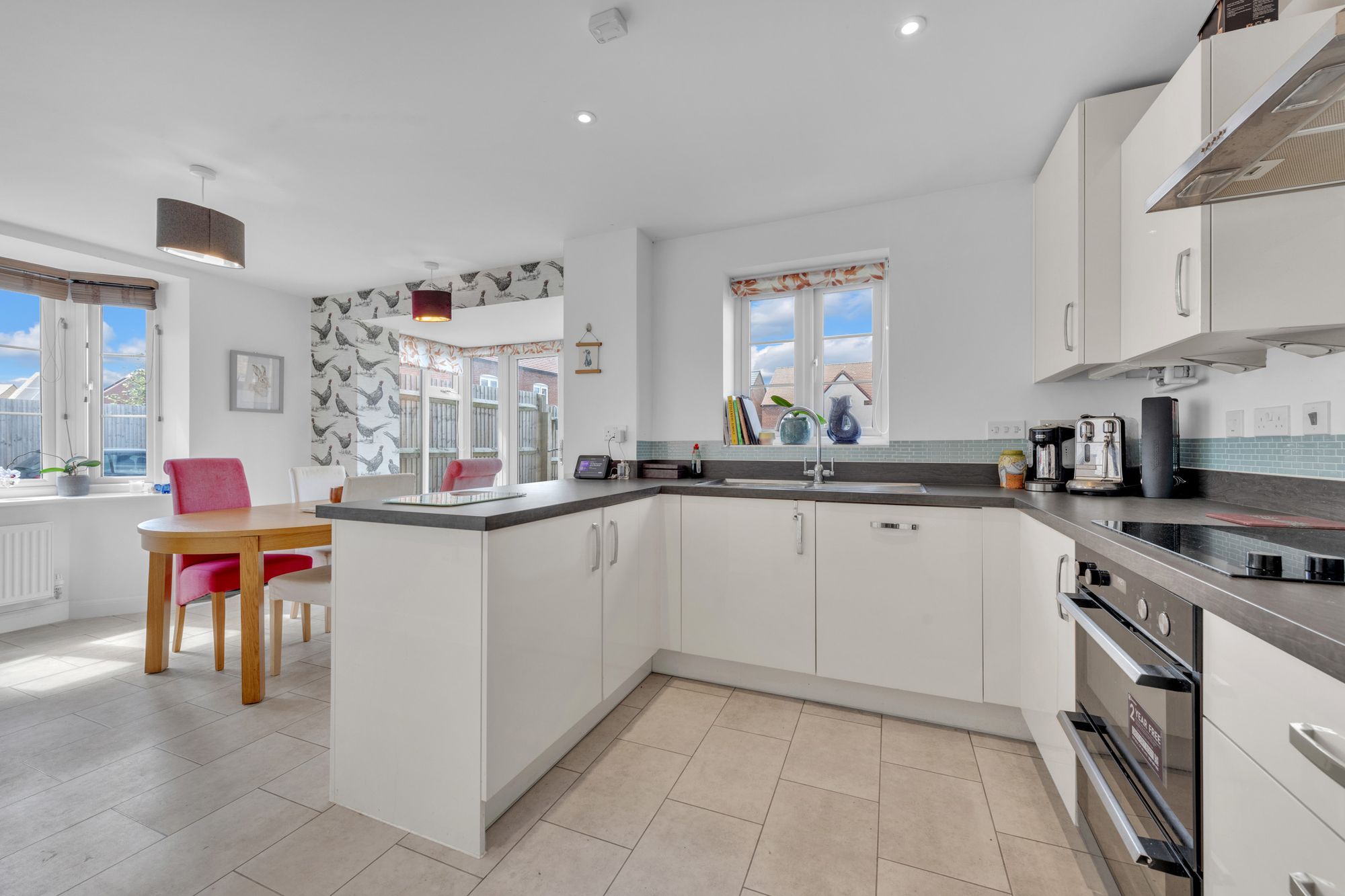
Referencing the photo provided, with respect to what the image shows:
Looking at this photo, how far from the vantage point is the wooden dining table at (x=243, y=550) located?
2.32 meters

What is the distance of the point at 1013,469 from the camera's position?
7.88ft

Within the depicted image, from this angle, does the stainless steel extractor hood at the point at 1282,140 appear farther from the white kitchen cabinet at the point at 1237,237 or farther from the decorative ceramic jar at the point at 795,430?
the decorative ceramic jar at the point at 795,430

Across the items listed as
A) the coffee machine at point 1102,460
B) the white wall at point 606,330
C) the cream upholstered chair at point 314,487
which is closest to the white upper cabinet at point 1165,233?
the coffee machine at point 1102,460

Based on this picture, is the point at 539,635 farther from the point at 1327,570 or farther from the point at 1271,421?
the point at 1271,421

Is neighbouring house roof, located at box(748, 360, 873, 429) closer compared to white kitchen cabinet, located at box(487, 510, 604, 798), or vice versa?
white kitchen cabinet, located at box(487, 510, 604, 798)

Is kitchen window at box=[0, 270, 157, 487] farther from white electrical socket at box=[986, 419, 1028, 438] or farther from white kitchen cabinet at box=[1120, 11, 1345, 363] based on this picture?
white kitchen cabinet at box=[1120, 11, 1345, 363]

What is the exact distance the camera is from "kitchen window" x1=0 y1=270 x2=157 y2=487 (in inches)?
138

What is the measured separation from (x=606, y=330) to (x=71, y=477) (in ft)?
11.7

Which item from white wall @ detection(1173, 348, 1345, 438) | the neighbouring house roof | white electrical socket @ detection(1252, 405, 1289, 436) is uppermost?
the neighbouring house roof

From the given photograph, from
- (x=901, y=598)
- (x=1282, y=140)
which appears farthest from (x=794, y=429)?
(x=1282, y=140)

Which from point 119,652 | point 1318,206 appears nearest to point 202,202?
point 119,652

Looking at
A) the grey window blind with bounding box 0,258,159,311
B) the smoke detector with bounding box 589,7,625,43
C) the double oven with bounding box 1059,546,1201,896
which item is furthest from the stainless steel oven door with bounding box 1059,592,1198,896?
the grey window blind with bounding box 0,258,159,311

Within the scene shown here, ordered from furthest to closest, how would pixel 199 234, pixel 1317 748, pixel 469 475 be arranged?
pixel 469 475 → pixel 199 234 → pixel 1317 748

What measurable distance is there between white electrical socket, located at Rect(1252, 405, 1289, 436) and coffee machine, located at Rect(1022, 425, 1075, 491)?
2.10 feet
